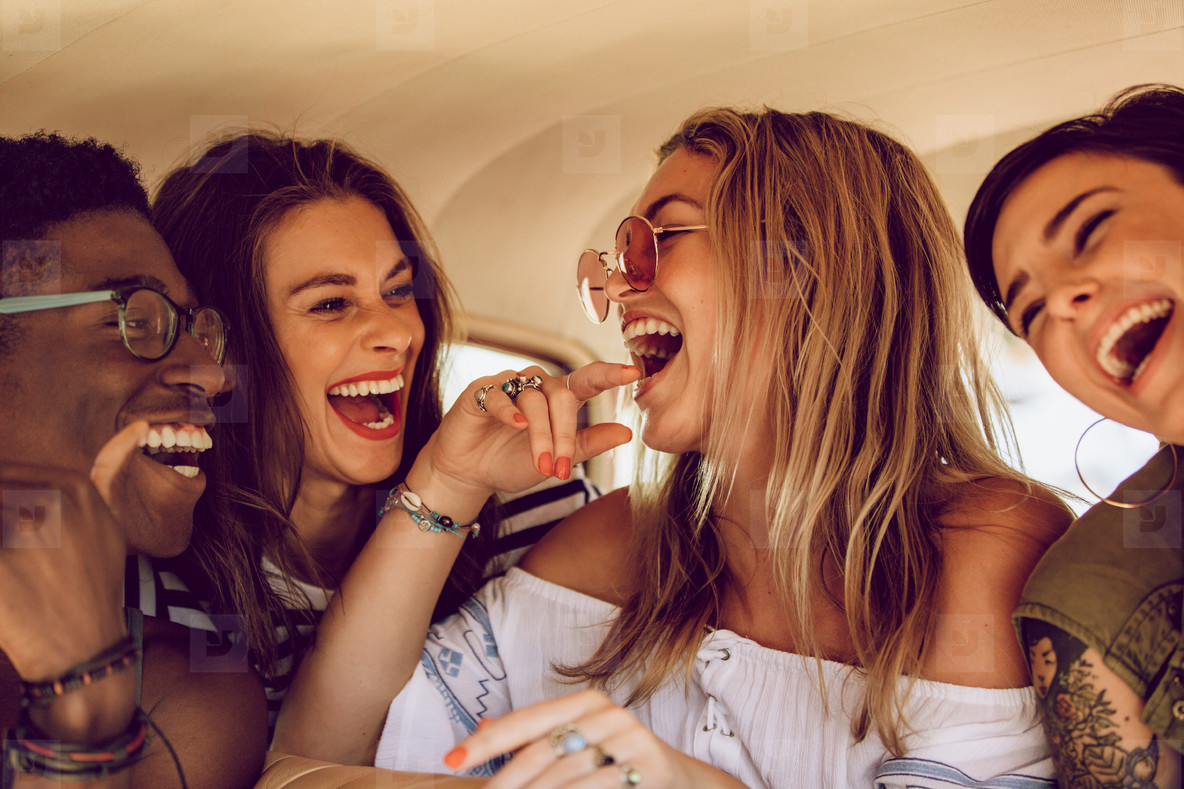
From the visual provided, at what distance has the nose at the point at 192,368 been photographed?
1.31m

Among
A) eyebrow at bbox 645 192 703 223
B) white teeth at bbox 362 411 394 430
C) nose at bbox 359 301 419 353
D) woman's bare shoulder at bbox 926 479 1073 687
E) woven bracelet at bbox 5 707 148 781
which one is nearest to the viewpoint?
woven bracelet at bbox 5 707 148 781

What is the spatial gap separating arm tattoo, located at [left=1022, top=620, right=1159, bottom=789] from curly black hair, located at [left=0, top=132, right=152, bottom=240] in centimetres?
141

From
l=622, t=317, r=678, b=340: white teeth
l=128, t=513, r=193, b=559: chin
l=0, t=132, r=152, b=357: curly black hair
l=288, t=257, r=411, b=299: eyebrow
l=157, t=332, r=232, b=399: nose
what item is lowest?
l=128, t=513, r=193, b=559: chin

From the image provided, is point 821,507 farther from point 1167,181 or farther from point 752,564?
point 1167,181

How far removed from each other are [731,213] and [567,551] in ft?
2.56

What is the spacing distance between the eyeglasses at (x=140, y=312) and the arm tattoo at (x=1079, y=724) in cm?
127

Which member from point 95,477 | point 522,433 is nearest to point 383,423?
point 522,433

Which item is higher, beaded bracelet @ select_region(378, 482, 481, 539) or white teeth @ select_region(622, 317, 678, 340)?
white teeth @ select_region(622, 317, 678, 340)

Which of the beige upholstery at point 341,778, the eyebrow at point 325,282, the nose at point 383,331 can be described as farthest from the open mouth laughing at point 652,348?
the beige upholstery at point 341,778

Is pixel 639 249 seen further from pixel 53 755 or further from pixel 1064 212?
pixel 53 755

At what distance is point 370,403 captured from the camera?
2055 millimetres

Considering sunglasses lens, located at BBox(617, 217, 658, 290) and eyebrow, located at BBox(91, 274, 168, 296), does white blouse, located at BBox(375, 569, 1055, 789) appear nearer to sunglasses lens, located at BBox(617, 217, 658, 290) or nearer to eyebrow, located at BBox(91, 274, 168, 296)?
sunglasses lens, located at BBox(617, 217, 658, 290)

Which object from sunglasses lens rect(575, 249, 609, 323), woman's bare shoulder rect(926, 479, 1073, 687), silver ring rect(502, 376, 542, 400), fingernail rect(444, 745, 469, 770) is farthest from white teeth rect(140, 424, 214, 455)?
woman's bare shoulder rect(926, 479, 1073, 687)

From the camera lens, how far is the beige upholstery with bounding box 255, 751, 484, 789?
1249mm
